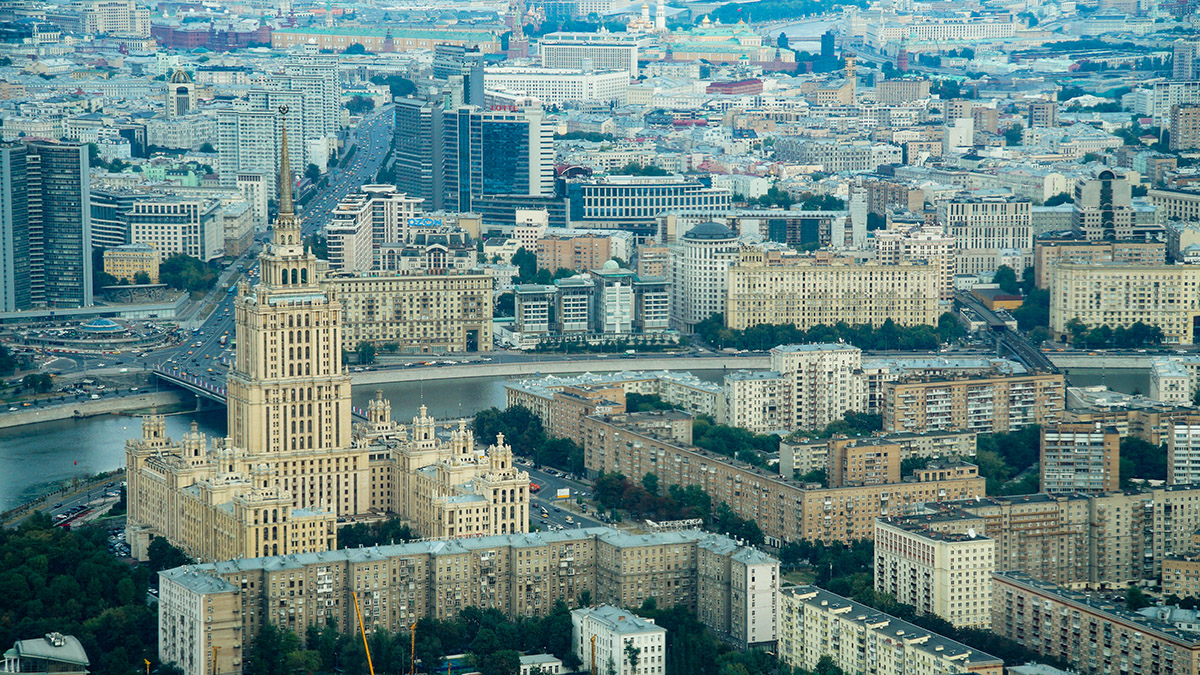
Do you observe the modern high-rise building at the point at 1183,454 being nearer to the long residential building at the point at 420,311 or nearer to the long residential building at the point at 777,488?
the long residential building at the point at 777,488

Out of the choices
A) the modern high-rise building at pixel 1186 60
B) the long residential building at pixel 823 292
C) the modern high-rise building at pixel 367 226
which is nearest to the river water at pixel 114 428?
the long residential building at pixel 823 292

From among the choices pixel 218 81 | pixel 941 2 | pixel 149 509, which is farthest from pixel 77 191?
pixel 941 2

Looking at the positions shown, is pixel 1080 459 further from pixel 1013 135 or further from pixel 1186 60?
pixel 1186 60

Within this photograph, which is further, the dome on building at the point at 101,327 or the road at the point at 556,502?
the dome on building at the point at 101,327

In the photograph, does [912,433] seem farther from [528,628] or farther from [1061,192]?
[1061,192]

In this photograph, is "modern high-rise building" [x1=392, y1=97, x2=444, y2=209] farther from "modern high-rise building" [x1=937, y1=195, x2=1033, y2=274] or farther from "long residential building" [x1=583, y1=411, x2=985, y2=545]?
"long residential building" [x1=583, y1=411, x2=985, y2=545]
